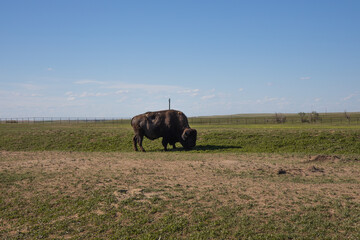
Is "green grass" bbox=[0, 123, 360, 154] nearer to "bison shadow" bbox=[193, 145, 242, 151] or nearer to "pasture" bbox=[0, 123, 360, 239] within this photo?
"bison shadow" bbox=[193, 145, 242, 151]

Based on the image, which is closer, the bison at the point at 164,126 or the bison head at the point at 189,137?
the bison head at the point at 189,137

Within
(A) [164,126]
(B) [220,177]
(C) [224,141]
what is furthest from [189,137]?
(B) [220,177]

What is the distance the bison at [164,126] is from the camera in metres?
25.1

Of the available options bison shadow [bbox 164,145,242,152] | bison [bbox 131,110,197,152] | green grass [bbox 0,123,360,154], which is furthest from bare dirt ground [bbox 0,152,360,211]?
bison [bbox 131,110,197,152]

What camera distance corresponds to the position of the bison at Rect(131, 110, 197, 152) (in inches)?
987

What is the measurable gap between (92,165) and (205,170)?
6570 mm

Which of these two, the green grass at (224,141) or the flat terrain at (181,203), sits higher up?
the green grass at (224,141)

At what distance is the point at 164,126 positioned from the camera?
82.4 feet

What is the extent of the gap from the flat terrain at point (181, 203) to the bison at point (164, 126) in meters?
9.49

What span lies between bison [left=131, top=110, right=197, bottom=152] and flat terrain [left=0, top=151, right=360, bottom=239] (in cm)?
949

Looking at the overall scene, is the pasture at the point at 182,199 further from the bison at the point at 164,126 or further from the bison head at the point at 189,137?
the bison at the point at 164,126

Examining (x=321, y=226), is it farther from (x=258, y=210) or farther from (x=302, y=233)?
(x=258, y=210)

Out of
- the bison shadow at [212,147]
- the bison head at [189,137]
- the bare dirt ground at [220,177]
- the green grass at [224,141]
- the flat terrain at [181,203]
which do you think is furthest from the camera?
the bison shadow at [212,147]

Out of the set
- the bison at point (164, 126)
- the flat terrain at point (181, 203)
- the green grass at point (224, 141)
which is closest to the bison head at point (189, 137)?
the bison at point (164, 126)
